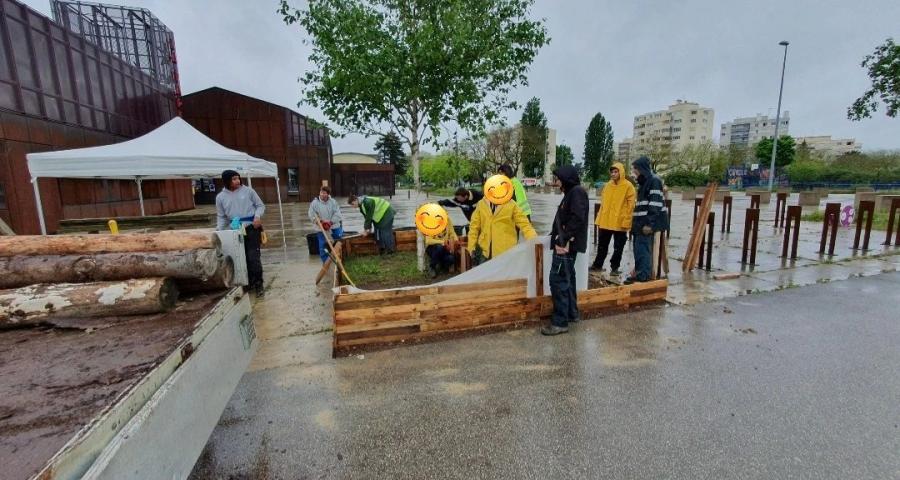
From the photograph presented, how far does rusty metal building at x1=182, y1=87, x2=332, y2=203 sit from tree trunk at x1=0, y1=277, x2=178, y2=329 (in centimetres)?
2533

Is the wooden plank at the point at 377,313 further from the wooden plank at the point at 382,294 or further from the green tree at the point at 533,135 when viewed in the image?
the green tree at the point at 533,135

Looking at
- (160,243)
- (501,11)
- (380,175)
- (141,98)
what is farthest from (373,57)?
(380,175)

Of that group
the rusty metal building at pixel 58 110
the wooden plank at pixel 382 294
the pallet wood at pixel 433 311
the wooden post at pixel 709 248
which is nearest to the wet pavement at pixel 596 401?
the pallet wood at pixel 433 311

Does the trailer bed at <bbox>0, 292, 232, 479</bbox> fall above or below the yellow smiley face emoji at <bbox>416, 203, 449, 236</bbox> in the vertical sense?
below

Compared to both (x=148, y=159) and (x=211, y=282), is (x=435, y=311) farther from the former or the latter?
(x=148, y=159)

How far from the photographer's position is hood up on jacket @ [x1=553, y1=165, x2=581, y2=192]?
393 cm

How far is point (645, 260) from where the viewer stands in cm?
511

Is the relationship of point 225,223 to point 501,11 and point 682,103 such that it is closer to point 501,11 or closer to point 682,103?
point 501,11

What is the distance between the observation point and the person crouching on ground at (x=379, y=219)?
6.93 meters

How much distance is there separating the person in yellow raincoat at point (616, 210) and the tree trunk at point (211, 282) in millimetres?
4838

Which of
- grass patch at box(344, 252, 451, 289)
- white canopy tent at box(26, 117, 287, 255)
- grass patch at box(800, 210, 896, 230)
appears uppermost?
white canopy tent at box(26, 117, 287, 255)

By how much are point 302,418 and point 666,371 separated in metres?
2.83

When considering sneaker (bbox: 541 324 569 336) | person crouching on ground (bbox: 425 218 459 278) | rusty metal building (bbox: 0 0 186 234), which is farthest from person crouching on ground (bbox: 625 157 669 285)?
rusty metal building (bbox: 0 0 186 234)

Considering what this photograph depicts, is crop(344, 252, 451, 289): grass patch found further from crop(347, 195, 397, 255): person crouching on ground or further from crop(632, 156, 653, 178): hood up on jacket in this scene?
crop(632, 156, 653, 178): hood up on jacket
